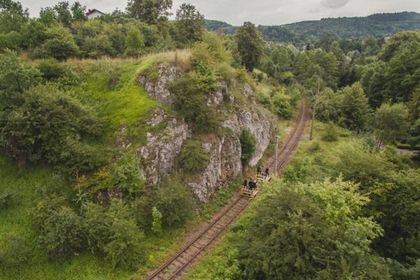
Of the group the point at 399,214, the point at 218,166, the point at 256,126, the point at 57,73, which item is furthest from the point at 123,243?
the point at 256,126

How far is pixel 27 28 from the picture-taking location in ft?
111

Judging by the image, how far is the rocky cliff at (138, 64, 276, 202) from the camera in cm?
2498

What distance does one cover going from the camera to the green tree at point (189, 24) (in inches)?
1663

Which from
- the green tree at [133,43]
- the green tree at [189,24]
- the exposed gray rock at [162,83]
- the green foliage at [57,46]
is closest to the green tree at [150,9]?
the green tree at [189,24]

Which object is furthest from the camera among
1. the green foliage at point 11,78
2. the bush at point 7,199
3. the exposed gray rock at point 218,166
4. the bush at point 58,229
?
the exposed gray rock at point 218,166

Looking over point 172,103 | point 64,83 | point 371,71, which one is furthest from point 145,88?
point 371,71

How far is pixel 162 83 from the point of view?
28672 mm

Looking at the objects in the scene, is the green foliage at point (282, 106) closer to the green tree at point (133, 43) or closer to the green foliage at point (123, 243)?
the green tree at point (133, 43)

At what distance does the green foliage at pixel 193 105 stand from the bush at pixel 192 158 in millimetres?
2552

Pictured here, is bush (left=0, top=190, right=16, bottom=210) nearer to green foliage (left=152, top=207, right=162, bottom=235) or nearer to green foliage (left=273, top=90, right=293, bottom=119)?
green foliage (left=152, top=207, right=162, bottom=235)

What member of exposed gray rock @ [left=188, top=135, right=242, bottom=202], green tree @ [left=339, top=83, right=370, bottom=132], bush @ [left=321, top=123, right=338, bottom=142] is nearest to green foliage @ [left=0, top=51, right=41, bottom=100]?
exposed gray rock @ [left=188, top=135, right=242, bottom=202]

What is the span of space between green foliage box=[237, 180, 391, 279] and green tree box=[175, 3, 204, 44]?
29.2m

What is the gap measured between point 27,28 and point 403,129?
45.3 metres

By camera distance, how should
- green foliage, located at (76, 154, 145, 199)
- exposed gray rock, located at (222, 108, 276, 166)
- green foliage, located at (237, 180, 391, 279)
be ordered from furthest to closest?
exposed gray rock, located at (222, 108, 276, 166) → green foliage, located at (76, 154, 145, 199) → green foliage, located at (237, 180, 391, 279)
